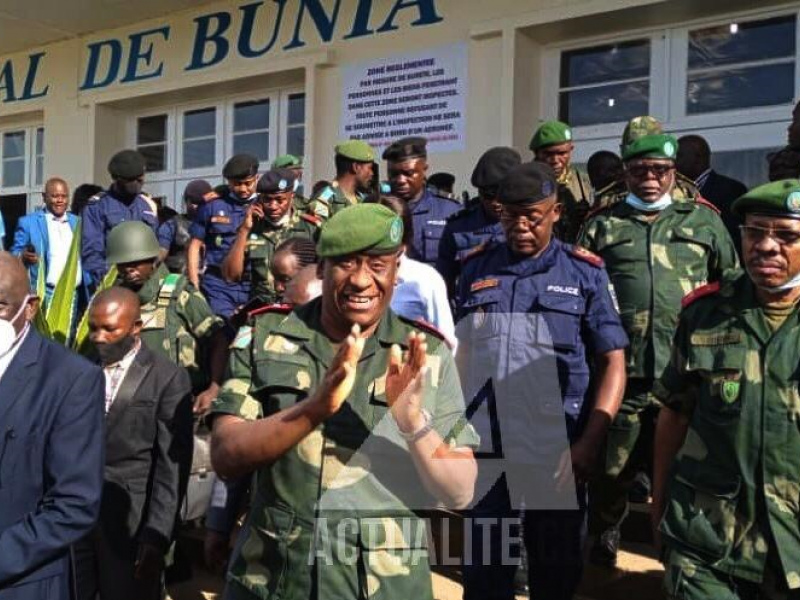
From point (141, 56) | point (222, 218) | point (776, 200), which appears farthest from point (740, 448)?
point (141, 56)

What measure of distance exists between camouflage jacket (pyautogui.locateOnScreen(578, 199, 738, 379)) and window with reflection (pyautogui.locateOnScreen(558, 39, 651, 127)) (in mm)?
3542

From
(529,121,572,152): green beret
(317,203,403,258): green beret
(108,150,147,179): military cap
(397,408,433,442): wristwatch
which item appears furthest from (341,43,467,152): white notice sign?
(397,408,433,442): wristwatch

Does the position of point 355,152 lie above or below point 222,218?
above

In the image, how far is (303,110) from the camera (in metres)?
8.80

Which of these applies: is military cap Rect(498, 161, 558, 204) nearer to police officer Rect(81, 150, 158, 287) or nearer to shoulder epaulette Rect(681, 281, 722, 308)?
shoulder epaulette Rect(681, 281, 722, 308)

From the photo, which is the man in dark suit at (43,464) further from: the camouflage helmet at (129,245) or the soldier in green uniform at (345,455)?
the camouflage helmet at (129,245)

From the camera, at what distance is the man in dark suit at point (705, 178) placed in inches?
184

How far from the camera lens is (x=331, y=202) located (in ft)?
15.6

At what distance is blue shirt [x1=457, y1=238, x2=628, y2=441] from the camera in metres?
2.90

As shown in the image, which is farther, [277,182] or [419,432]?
[277,182]

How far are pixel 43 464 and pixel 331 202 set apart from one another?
2.89 metres

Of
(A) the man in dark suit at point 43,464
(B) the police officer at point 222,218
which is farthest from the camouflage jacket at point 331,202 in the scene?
(A) the man in dark suit at point 43,464

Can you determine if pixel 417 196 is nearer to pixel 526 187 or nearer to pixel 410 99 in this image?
pixel 526 187

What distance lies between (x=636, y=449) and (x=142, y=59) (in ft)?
26.4
